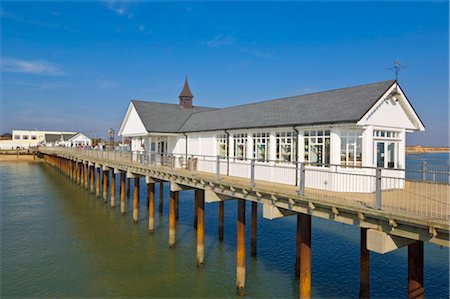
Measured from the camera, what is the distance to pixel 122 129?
30.5 meters

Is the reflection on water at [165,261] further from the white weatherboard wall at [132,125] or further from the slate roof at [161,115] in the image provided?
the white weatherboard wall at [132,125]

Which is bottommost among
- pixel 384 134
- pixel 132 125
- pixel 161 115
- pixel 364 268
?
pixel 364 268

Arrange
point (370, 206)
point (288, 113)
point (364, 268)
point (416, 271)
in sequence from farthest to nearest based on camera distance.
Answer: point (288, 113), point (364, 268), point (416, 271), point (370, 206)

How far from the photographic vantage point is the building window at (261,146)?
50.5 feet

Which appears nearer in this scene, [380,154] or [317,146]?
[380,154]

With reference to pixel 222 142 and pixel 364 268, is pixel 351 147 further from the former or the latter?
pixel 222 142

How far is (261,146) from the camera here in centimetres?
1581

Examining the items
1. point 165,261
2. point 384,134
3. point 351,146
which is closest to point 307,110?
point 351,146

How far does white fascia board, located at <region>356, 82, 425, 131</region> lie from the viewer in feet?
37.4

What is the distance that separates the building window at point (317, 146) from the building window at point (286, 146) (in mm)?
701

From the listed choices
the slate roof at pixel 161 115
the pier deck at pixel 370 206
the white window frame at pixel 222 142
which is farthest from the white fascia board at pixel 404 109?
the slate roof at pixel 161 115

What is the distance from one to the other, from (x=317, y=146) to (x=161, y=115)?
1685 centimetres

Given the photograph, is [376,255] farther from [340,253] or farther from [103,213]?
[103,213]

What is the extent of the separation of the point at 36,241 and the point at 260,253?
1200cm
